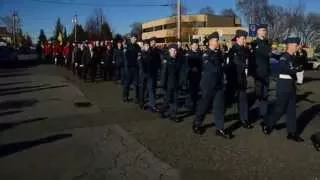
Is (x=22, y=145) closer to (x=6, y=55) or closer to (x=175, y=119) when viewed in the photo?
(x=175, y=119)

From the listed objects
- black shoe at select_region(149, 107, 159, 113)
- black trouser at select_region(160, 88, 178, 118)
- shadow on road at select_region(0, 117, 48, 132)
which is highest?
black trouser at select_region(160, 88, 178, 118)

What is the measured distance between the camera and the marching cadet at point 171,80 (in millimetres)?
13148

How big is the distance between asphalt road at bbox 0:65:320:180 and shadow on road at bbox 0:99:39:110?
0.94 metres

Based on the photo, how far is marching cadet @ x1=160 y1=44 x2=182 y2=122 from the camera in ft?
43.1

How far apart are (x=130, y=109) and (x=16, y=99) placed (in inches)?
208

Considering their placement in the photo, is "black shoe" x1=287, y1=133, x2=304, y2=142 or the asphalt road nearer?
the asphalt road

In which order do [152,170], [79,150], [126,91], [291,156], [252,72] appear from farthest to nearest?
[126,91] < [252,72] < [79,150] < [291,156] < [152,170]

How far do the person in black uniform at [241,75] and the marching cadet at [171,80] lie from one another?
1310 mm

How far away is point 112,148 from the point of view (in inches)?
386

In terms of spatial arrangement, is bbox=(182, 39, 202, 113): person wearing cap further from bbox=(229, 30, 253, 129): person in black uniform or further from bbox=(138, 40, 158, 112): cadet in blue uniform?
bbox=(229, 30, 253, 129): person in black uniform

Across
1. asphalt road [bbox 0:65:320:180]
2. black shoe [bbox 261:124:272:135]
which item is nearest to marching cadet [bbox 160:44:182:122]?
asphalt road [bbox 0:65:320:180]

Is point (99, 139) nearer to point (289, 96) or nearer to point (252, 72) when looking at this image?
point (289, 96)

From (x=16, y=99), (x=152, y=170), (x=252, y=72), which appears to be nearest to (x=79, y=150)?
(x=152, y=170)

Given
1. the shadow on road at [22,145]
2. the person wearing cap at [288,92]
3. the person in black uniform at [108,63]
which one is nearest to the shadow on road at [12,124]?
the shadow on road at [22,145]
